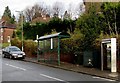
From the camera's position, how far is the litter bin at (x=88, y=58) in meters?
24.4

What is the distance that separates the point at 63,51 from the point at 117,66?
9609mm

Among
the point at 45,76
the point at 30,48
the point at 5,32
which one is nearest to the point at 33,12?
the point at 5,32

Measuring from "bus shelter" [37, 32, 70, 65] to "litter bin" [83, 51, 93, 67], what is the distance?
2.92m

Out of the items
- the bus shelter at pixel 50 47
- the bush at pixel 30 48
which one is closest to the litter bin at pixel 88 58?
the bus shelter at pixel 50 47

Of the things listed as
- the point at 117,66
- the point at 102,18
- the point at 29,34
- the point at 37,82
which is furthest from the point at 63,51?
the point at 29,34

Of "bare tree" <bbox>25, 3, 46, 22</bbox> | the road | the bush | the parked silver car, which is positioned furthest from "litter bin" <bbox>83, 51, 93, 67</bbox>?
"bare tree" <bbox>25, 3, 46, 22</bbox>

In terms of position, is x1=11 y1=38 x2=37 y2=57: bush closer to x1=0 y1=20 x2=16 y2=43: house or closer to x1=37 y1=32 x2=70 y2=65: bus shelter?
x1=37 y1=32 x2=70 y2=65: bus shelter

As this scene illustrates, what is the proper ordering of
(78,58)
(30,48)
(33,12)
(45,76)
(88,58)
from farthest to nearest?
1. (33,12)
2. (30,48)
3. (78,58)
4. (88,58)
5. (45,76)

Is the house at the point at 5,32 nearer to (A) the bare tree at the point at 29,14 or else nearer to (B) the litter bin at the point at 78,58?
(A) the bare tree at the point at 29,14

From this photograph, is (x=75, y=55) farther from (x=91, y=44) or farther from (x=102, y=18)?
(x=102, y=18)

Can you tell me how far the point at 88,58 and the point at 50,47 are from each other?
20.2ft

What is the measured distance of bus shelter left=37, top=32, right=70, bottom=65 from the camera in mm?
27453

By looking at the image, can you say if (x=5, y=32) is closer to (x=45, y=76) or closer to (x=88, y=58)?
(x=88, y=58)

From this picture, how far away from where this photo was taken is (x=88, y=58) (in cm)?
2464
